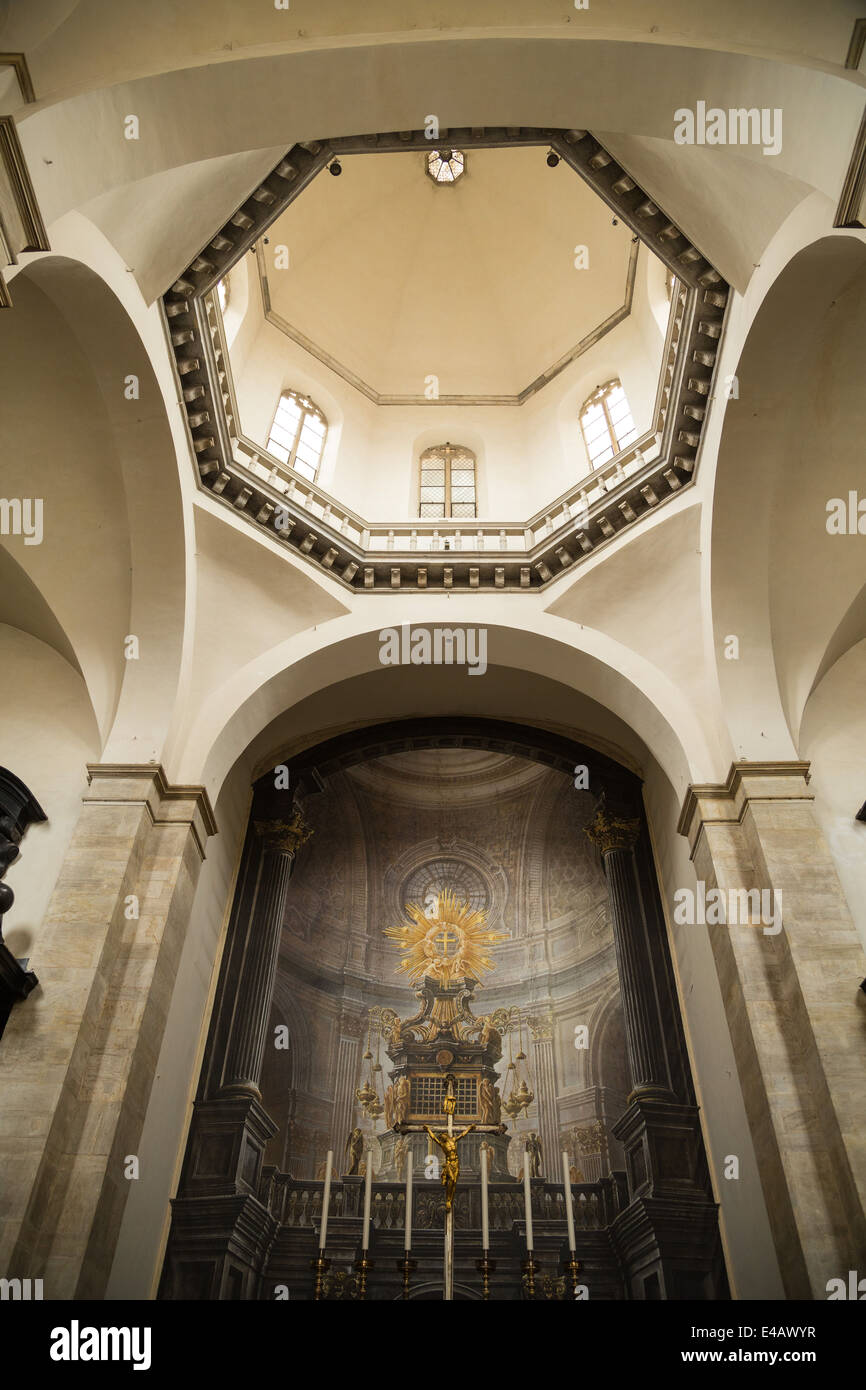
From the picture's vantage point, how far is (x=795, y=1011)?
6707 mm

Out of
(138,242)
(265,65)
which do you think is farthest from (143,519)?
(265,65)

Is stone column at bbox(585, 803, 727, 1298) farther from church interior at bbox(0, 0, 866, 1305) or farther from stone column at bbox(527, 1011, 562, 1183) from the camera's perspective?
stone column at bbox(527, 1011, 562, 1183)

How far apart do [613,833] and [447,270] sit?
403 inches

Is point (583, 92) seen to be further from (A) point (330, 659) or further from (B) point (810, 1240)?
(B) point (810, 1240)

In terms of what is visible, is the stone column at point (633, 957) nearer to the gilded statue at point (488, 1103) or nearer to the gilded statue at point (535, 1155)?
the gilded statue at point (535, 1155)

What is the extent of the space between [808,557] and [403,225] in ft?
33.7

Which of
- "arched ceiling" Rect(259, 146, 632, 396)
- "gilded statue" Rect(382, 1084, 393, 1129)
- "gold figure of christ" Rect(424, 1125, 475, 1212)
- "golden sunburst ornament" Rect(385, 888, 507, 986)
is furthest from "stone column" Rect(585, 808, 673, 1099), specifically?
"arched ceiling" Rect(259, 146, 632, 396)

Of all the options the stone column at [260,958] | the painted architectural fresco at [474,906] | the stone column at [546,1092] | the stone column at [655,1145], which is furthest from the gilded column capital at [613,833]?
the stone column at [546,1092]

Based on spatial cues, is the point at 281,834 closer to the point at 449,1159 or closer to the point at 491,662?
the point at 491,662

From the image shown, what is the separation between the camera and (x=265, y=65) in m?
5.68

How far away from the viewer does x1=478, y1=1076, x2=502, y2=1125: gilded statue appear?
12.7 m

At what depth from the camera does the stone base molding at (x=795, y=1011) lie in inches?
233

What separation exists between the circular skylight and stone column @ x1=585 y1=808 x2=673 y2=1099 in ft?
36.7

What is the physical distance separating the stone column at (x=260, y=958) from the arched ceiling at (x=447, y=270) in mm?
7577
